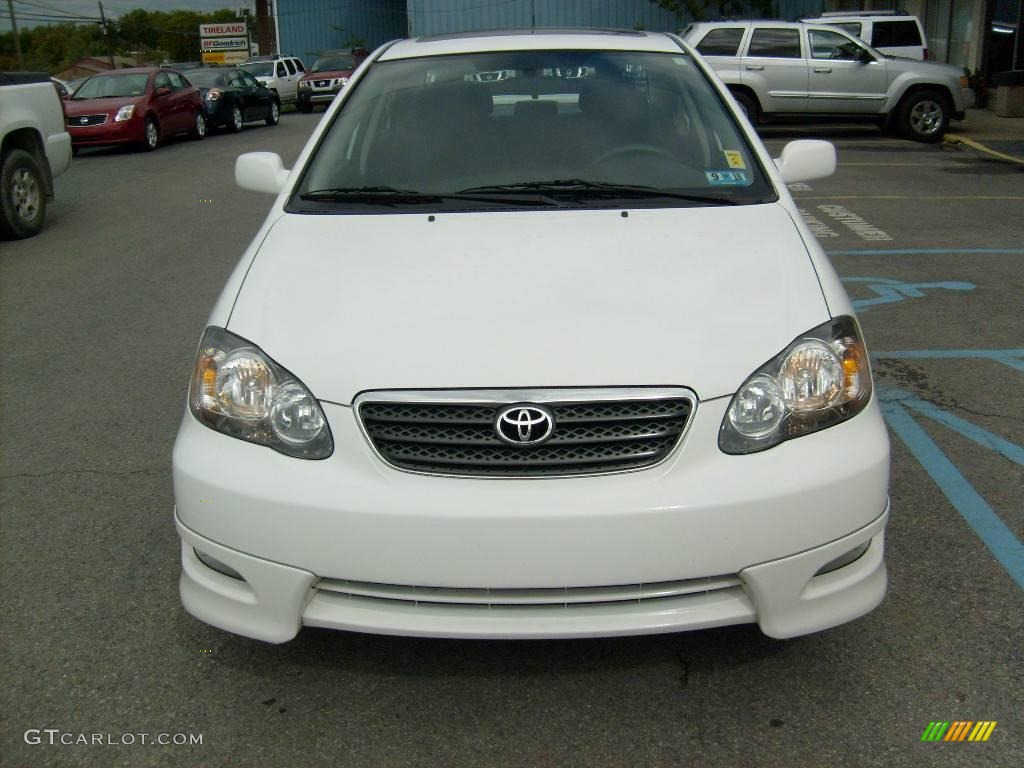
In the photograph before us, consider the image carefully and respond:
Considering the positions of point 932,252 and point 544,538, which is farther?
point 932,252

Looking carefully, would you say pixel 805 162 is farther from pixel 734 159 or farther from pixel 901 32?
pixel 901 32

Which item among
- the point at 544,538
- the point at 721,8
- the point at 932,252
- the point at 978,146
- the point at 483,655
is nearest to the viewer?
the point at 544,538

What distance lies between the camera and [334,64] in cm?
3394

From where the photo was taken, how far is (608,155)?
401 cm

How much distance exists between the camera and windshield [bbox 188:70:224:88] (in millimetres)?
24125

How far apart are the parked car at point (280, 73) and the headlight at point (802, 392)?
3381cm

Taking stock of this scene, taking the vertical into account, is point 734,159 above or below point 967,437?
above

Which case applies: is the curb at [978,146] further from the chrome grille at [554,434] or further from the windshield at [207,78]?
the windshield at [207,78]

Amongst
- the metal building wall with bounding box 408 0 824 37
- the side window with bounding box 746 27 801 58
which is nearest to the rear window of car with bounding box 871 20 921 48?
the side window with bounding box 746 27 801 58

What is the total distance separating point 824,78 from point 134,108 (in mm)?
11589

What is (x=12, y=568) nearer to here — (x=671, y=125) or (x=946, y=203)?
(x=671, y=125)

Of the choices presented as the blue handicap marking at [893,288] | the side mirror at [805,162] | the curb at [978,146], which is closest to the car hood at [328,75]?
the curb at [978,146]

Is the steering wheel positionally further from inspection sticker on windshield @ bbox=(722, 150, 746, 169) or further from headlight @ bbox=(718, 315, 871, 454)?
headlight @ bbox=(718, 315, 871, 454)

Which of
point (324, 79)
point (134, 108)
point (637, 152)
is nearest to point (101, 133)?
point (134, 108)
